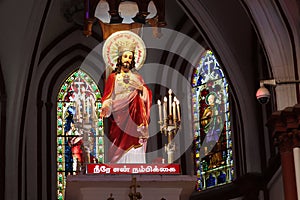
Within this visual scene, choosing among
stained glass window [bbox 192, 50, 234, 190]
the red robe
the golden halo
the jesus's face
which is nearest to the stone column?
the red robe

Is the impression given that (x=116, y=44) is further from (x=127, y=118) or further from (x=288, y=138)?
(x=288, y=138)

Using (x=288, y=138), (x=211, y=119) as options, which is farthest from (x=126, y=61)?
(x=288, y=138)

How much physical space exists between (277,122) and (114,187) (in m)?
2.53

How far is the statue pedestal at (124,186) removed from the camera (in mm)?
14328

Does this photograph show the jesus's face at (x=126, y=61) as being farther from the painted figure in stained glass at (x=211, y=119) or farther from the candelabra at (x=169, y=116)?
the painted figure in stained glass at (x=211, y=119)

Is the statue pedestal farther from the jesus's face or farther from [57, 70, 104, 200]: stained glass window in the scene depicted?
[57, 70, 104, 200]: stained glass window

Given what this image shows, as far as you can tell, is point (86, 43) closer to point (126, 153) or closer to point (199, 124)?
point (199, 124)

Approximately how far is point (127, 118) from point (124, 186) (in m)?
1.89

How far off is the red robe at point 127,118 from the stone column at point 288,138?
2923 millimetres

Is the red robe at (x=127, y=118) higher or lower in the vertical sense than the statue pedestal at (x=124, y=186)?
higher

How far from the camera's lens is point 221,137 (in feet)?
61.5

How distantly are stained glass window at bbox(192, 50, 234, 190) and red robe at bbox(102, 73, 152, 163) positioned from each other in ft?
9.35

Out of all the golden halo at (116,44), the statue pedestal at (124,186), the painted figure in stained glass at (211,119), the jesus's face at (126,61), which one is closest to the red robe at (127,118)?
the jesus's face at (126,61)

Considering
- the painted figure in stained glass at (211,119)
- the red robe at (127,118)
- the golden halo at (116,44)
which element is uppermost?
the golden halo at (116,44)
